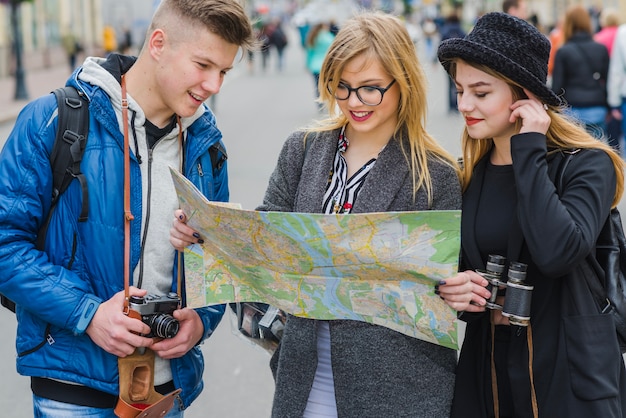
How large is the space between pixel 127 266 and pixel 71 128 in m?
0.41

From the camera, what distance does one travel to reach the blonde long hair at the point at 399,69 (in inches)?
101

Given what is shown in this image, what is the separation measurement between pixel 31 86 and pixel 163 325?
25699 millimetres

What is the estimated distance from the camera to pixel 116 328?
2393mm

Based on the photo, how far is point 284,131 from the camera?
51.2 feet

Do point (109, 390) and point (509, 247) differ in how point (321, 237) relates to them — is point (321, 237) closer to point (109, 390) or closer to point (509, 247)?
point (509, 247)

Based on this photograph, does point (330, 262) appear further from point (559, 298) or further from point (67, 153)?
point (67, 153)

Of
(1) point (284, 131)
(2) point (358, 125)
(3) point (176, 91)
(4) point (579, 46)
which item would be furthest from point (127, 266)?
(1) point (284, 131)

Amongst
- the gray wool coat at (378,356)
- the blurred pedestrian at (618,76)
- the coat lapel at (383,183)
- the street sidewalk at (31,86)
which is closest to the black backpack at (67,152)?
the gray wool coat at (378,356)

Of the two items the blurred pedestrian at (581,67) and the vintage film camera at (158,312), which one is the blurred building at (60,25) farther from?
the vintage film camera at (158,312)

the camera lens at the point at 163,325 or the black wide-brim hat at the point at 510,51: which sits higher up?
the black wide-brim hat at the point at 510,51

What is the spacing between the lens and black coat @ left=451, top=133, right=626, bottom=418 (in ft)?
7.64

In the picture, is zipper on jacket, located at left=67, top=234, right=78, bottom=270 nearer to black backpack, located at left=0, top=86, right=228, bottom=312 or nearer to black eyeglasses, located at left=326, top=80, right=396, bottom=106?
black backpack, located at left=0, top=86, right=228, bottom=312

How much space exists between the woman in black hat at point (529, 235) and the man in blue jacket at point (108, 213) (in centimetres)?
74

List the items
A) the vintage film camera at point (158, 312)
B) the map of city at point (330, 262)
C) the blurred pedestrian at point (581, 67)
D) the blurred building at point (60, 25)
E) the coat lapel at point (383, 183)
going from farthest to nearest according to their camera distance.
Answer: the blurred building at point (60, 25) → the blurred pedestrian at point (581, 67) → the coat lapel at point (383, 183) → the vintage film camera at point (158, 312) → the map of city at point (330, 262)
